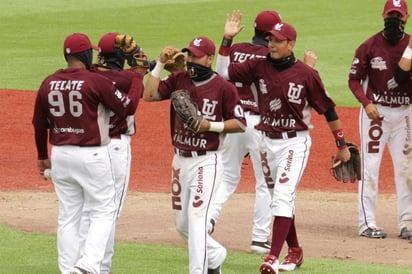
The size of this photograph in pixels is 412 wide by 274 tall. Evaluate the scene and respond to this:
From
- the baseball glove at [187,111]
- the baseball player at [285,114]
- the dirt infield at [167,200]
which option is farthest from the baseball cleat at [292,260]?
the baseball glove at [187,111]

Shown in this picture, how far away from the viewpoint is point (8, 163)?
14680 mm

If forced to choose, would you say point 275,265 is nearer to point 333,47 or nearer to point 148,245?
point 148,245

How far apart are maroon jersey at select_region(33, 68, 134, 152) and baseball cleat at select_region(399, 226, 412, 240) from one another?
375cm

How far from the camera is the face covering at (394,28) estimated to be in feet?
35.3

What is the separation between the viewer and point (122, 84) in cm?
895

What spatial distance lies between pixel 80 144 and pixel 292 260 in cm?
223

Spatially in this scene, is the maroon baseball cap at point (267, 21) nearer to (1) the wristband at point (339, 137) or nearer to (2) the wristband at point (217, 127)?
(1) the wristband at point (339, 137)

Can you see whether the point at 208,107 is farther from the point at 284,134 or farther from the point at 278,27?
the point at 278,27

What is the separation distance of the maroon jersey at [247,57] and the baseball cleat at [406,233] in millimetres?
1963

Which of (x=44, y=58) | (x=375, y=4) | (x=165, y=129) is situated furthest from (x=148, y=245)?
(x=375, y=4)

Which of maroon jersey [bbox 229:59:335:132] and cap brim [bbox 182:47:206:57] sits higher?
cap brim [bbox 182:47:206:57]

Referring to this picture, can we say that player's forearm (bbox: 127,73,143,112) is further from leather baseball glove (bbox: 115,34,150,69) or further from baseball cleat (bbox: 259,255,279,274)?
baseball cleat (bbox: 259,255,279,274)

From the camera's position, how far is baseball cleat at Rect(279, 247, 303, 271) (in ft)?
31.0

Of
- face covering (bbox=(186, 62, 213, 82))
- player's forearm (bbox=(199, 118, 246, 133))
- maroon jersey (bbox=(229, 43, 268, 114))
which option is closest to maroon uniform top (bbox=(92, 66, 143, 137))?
face covering (bbox=(186, 62, 213, 82))
